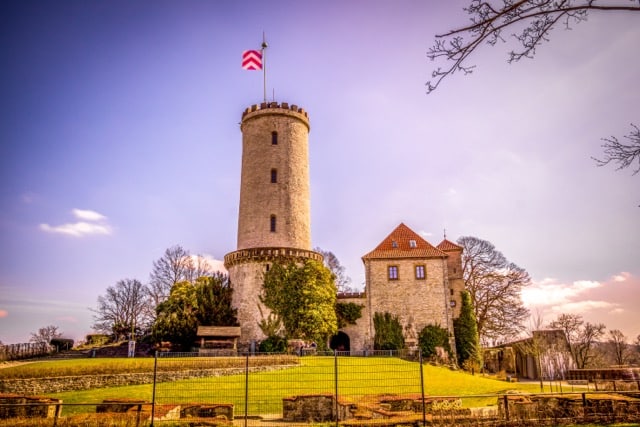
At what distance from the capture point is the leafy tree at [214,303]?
3300 centimetres

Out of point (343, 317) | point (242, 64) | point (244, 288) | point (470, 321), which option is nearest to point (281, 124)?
point (242, 64)

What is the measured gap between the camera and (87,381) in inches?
714

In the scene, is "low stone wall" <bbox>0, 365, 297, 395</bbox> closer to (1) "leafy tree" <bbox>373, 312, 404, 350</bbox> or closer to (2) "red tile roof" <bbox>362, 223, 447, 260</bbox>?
(1) "leafy tree" <bbox>373, 312, 404, 350</bbox>

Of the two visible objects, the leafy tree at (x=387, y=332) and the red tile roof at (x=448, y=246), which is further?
the red tile roof at (x=448, y=246)

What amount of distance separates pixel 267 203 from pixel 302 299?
310 inches

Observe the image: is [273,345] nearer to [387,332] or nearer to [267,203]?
[387,332]

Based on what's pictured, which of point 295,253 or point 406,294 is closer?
point 295,253

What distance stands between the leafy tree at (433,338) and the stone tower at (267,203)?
363 inches

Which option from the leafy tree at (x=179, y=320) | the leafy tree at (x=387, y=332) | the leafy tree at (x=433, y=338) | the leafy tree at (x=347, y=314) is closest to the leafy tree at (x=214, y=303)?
the leafy tree at (x=179, y=320)

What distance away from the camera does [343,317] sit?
36125 mm

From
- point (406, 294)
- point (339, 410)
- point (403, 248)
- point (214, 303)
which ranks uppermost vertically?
point (403, 248)

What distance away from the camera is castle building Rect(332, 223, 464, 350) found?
35.7m

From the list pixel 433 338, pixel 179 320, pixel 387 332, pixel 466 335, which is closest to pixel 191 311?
pixel 179 320

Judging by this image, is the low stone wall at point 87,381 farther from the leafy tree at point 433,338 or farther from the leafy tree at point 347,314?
the leafy tree at point 433,338
